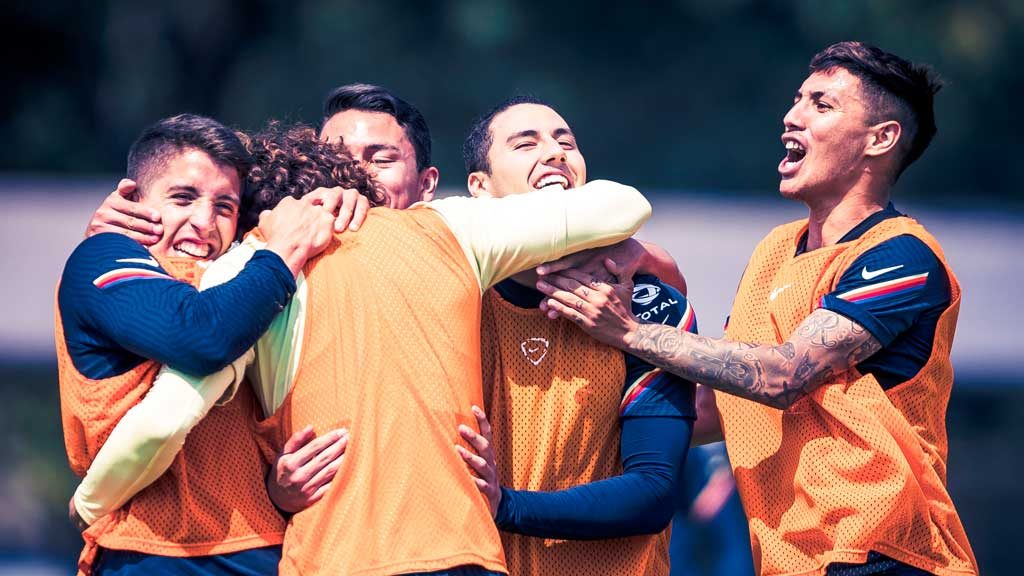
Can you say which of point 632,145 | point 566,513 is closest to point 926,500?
point 566,513

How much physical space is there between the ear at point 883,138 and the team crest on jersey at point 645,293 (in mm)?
747

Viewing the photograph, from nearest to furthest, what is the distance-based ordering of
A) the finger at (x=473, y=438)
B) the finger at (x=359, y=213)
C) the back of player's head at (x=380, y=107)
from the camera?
the finger at (x=473, y=438) < the finger at (x=359, y=213) < the back of player's head at (x=380, y=107)

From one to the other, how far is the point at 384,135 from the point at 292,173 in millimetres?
888

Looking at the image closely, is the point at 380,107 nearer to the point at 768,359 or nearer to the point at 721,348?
the point at 721,348

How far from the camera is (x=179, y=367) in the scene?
113 inches

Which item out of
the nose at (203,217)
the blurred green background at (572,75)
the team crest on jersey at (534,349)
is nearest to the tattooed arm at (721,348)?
the team crest on jersey at (534,349)

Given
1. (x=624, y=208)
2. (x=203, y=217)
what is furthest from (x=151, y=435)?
(x=624, y=208)

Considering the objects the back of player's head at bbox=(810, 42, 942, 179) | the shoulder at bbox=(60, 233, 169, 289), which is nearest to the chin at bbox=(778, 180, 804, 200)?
the back of player's head at bbox=(810, 42, 942, 179)

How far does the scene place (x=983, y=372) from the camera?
404 inches

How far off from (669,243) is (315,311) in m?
7.29

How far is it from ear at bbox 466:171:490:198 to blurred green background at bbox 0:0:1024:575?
6729mm

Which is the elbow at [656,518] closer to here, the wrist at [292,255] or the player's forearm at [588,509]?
the player's forearm at [588,509]

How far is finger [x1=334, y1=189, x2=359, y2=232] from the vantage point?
3.14m

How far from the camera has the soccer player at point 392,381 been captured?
9.53 feet
